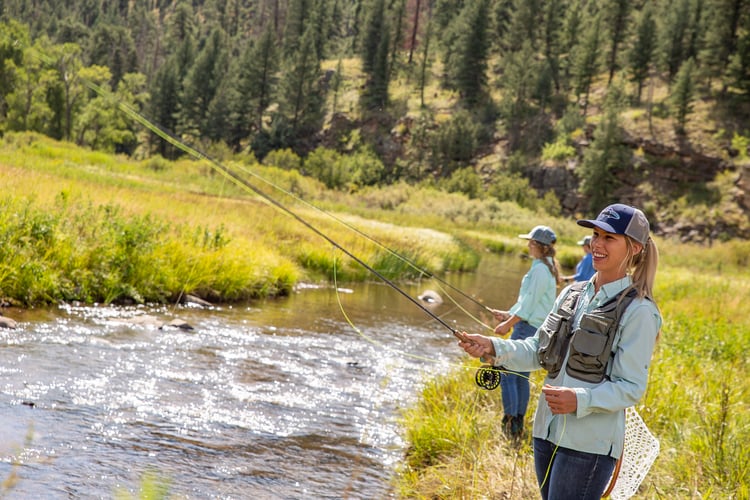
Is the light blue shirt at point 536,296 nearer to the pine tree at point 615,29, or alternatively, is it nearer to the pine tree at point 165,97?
the pine tree at point 615,29

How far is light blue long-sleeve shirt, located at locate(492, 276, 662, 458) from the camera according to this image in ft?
9.45

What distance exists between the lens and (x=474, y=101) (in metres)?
80.1

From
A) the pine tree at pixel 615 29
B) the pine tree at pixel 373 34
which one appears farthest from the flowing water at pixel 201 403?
the pine tree at pixel 373 34

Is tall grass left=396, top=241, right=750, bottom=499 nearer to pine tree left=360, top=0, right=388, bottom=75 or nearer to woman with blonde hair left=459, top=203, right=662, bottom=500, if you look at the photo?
woman with blonde hair left=459, top=203, right=662, bottom=500

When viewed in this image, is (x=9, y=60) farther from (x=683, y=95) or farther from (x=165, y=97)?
(x=683, y=95)

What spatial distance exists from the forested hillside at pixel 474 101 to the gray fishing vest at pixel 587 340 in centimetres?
4940

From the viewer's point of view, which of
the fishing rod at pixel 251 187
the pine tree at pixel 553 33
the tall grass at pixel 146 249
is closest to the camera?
the fishing rod at pixel 251 187

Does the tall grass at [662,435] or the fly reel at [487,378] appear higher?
the fly reel at [487,378]

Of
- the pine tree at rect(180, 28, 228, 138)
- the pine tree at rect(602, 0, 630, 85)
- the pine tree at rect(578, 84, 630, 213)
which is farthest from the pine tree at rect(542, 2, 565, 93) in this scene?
the pine tree at rect(180, 28, 228, 138)

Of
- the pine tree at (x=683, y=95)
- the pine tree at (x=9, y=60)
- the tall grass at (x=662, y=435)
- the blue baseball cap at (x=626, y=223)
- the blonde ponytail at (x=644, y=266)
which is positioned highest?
the pine tree at (x=683, y=95)

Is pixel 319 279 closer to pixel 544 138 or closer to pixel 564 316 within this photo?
pixel 564 316

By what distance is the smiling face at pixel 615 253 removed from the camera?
120 inches

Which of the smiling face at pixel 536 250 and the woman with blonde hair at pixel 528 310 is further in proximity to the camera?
the smiling face at pixel 536 250

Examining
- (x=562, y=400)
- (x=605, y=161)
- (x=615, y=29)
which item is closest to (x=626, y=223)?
(x=562, y=400)
